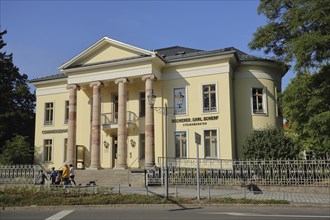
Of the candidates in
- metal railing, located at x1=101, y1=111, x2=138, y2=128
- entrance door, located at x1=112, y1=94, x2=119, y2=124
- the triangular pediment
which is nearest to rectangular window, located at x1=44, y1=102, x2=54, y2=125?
the triangular pediment

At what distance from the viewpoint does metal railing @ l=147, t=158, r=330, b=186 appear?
59.7ft

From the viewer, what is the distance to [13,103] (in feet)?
128

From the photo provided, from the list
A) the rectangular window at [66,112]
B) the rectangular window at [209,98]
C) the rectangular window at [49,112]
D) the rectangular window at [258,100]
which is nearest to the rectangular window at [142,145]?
the rectangular window at [209,98]

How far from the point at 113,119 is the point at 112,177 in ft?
21.6

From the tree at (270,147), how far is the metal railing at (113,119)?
394 inches

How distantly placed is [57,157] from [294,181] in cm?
2090

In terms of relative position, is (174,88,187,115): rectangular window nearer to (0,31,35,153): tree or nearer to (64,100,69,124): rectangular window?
(64,100,69,124): rectangular window

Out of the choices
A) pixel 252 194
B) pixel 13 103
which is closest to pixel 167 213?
pixel 252 194

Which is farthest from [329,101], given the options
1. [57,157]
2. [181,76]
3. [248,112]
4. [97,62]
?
[57,157]

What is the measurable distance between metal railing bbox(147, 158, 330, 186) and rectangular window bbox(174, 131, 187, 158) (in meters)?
5.40

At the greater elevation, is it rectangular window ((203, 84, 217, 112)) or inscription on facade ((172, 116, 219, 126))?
rectangular window ((203, 84, 217, 112))

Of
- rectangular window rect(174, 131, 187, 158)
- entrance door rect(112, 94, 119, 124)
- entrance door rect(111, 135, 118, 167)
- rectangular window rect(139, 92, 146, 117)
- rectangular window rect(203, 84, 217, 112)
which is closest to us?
rectangular window rect(203, 84, 217, 112)

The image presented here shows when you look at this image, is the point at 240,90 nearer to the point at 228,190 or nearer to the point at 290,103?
the point at 290,103

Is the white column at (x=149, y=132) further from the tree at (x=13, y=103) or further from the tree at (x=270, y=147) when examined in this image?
the tree at (x=13, y=103)
